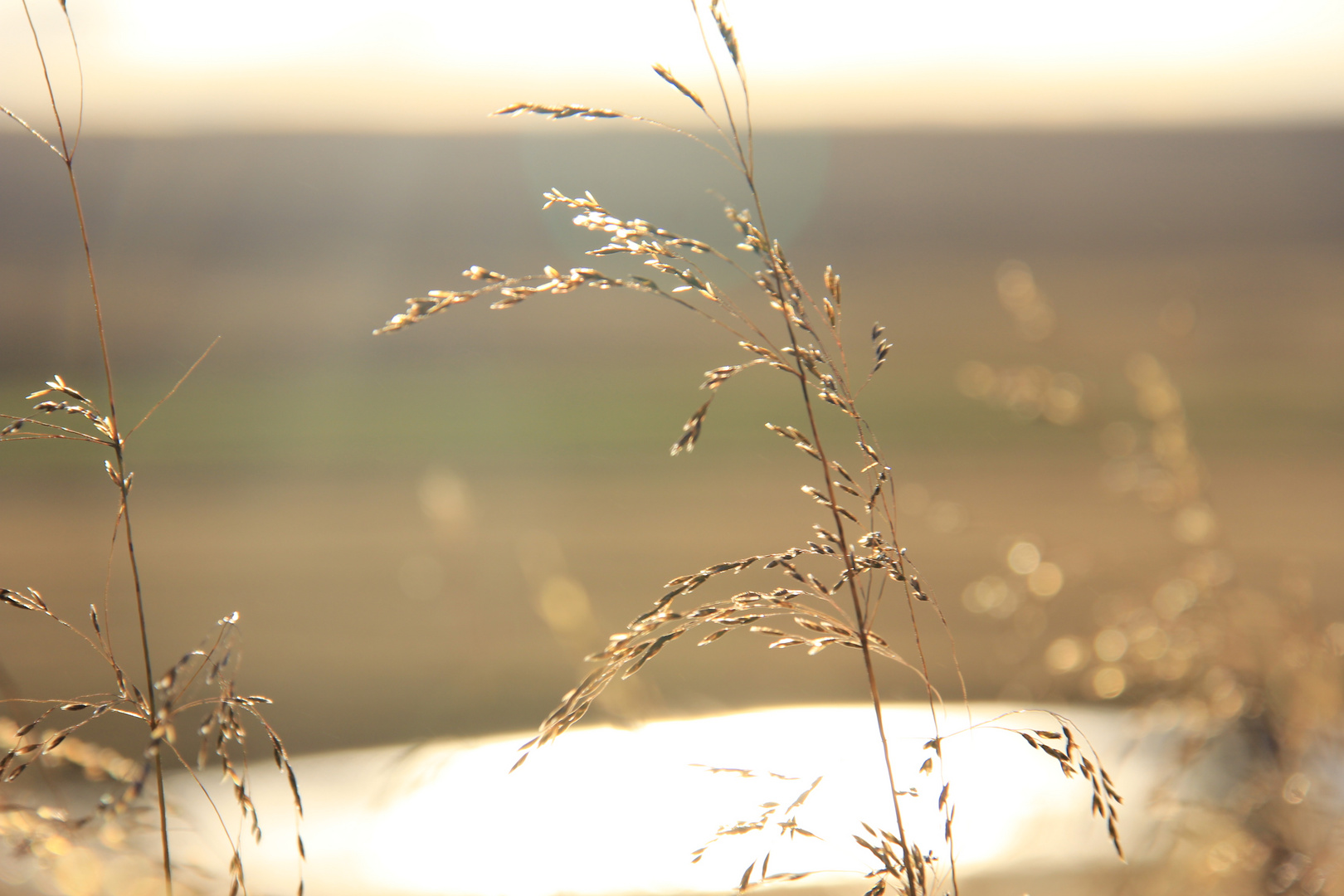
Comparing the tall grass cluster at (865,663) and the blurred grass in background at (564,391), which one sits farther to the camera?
the blurred grass in background at (564,391)

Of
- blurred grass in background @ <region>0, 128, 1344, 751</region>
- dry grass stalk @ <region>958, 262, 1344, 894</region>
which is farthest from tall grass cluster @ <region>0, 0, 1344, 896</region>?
blurred grass in background @ <region>0, 128, 1344, 751</region>

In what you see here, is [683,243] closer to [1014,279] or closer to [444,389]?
[1014,279]

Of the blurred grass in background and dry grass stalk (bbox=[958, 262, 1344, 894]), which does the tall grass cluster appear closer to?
dry grass stalk (bbox=[958, 262, 1344, 894])

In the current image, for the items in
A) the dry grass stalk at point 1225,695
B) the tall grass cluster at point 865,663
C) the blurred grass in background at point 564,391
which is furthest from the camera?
the blurred grass in background at point 564,391

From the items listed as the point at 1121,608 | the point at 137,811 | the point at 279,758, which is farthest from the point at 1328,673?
the point at 137,811

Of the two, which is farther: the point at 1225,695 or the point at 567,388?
the point at 567,388

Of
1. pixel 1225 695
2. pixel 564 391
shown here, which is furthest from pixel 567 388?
pixel 1225 695

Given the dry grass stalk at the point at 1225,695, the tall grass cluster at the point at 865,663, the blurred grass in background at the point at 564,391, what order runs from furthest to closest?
the blurred grass in background at the point at 564,391 < the dry grass stalk at the point at 1225,695 < the tall grass cluster at the point at 865,663

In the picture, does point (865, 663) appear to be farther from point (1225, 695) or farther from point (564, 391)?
point (564, 391)

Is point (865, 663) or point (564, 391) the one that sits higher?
point (865, 663)

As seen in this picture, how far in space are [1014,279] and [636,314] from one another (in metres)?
9.18

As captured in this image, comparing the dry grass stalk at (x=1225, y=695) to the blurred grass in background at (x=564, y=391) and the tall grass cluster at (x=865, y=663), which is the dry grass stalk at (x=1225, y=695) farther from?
the blurred grass in background at (x=564, y=391)

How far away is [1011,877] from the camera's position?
1.81 m

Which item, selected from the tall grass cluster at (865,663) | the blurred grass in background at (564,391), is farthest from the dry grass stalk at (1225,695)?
the blurred grass in background at (564,391)
